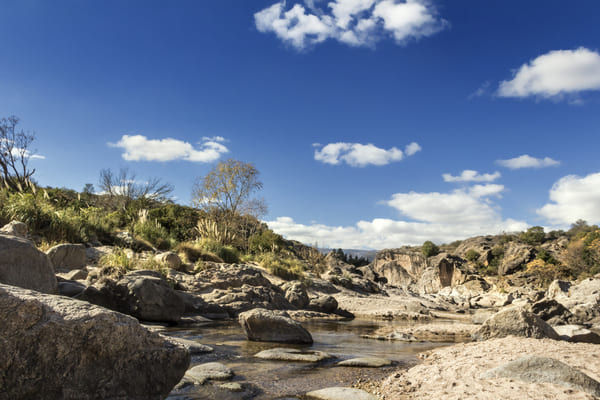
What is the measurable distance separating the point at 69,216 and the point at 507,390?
15155mm

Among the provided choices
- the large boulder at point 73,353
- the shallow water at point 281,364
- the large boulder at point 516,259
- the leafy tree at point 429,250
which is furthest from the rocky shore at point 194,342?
the leafy tree at point 429,250

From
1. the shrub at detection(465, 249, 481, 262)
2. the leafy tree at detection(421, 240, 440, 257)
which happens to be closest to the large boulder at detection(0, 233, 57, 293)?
the shrub at detection(465, 249, 481, 262)

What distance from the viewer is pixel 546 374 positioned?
150 inches

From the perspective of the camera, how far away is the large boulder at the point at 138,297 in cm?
820

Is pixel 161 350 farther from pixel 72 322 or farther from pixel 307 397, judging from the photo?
pixel 307 397

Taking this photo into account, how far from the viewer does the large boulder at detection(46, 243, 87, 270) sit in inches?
420

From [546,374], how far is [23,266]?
782 cm

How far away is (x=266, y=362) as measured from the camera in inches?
213

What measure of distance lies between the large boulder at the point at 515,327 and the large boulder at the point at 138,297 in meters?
6.83

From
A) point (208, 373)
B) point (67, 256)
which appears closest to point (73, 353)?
point (208, 373)

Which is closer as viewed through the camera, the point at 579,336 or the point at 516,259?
the point at 579,336

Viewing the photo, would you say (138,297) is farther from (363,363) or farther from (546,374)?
(546,374)

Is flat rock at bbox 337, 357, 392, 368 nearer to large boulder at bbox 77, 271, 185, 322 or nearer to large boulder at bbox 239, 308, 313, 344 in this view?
large boulder at bbox 239, 308, 313, 344

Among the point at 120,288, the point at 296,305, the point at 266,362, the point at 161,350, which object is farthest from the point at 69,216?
Result: the point at 161,350
